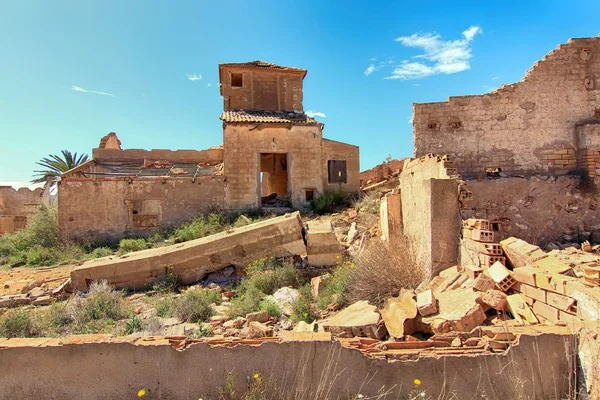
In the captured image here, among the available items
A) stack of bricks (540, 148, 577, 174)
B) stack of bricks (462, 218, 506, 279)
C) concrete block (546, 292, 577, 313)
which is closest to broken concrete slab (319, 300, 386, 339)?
stack of bricks (462, 218, 506, 279)

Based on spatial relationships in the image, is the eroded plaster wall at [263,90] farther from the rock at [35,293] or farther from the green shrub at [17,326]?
the green shrub at [17,326]

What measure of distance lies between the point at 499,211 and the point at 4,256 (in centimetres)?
1622

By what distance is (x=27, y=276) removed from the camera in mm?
10578

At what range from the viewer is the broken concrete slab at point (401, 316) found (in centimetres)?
418

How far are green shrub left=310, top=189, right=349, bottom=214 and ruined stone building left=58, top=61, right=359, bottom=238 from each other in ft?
1.90

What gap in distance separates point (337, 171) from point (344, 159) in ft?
2.06

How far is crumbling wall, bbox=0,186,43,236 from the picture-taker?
21141 millimetres

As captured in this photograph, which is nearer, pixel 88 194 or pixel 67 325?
pixel 67 325

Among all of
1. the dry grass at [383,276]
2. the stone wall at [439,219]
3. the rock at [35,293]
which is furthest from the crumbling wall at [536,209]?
the rock at [35,293]

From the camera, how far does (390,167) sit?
18.0m

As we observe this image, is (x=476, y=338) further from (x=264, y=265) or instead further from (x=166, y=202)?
(x=166, y=202)

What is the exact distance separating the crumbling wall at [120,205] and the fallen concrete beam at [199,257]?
5.64 m

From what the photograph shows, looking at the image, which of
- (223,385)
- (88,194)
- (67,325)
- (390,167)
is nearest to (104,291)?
(67,325)

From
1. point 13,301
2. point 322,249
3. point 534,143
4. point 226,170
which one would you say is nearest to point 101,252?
point 13,301
